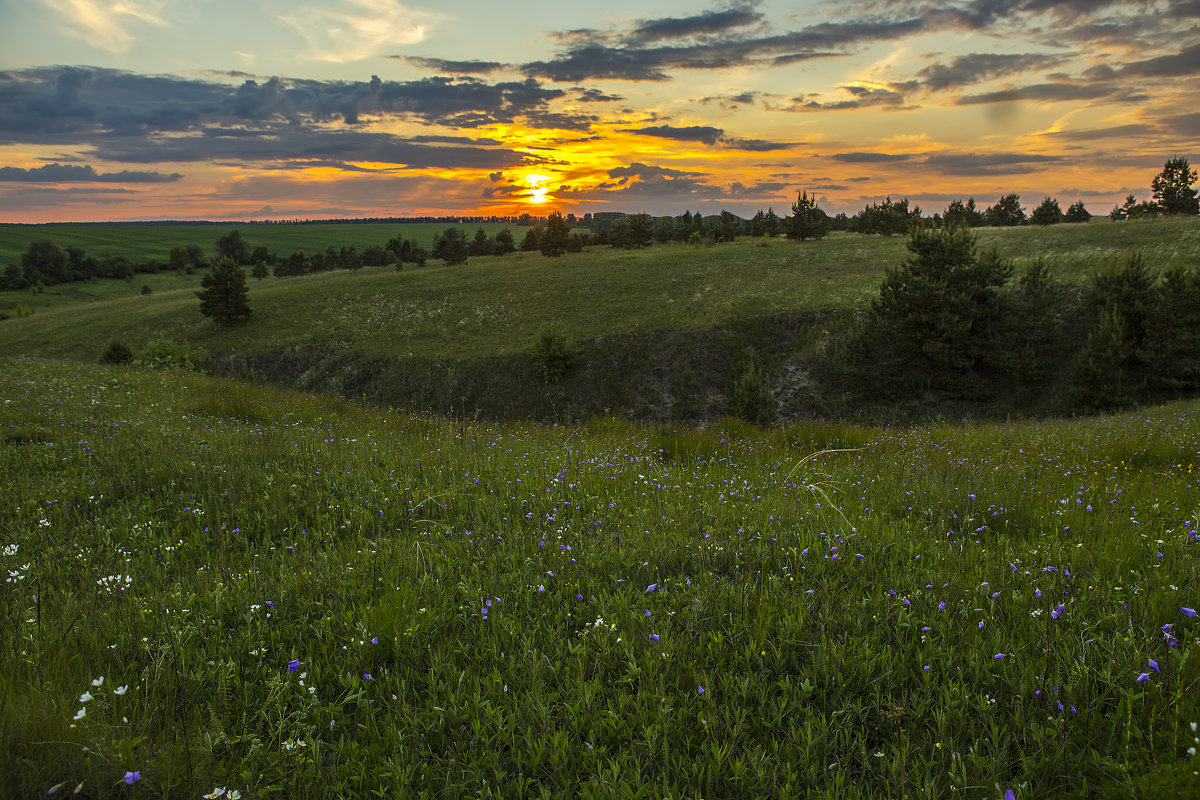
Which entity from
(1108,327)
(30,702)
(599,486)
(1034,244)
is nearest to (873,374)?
(1108,327)

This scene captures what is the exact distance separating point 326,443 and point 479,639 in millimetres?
5556

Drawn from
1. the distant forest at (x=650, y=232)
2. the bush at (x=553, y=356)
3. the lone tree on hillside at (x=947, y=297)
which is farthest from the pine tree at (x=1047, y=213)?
the bush at (x=553, y=356)

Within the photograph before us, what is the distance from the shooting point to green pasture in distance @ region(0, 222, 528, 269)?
420 feet

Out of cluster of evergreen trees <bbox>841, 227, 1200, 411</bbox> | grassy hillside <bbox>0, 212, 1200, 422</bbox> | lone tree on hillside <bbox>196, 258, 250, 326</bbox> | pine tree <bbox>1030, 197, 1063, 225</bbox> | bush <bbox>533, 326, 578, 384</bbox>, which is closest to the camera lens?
cluster of evergreen trees <bbox>841, 227, 1200, 411</bbox>

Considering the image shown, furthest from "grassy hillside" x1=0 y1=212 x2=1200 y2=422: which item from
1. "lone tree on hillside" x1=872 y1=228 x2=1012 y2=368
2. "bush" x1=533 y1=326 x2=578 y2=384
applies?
"lone tree on hillside" x1=872 y1=228 x2=1012 y2=368

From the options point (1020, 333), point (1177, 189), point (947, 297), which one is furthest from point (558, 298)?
point (1177, 189)

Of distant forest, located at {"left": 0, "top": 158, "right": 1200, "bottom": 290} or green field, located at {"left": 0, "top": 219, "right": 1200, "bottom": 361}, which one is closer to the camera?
Answer: green field, located at {"left": 0, "top": 219, "right": 1200, "bottom": 361}

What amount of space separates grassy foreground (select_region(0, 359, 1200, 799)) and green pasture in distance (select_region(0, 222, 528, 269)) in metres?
114

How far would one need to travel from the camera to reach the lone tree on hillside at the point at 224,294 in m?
51.9

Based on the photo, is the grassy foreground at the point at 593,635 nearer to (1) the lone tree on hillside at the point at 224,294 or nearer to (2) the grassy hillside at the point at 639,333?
(2) the grassy hillside at the point at 639,333

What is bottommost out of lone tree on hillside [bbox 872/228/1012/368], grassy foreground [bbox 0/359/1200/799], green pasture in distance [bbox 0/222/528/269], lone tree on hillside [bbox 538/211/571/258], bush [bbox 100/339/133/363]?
bush [bbox 100/339/133/363]

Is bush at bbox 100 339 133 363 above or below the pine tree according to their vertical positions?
below

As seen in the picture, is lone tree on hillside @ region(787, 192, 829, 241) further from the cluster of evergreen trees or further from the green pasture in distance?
the green pasture in distance

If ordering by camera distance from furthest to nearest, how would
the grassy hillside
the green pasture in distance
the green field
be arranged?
the green pasture in distance
the green field
the grassy hillside
